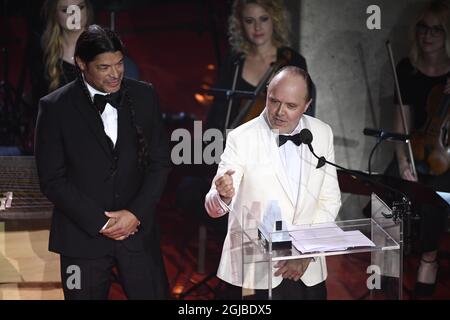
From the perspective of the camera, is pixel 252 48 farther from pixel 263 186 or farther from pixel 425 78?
pixel 263 186

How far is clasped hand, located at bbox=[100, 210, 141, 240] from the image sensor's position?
13.1 ft

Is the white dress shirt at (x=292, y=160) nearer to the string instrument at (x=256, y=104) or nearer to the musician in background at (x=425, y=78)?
the string instrument at (x=256, y=104)

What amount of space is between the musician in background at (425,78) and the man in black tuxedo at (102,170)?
210 cm

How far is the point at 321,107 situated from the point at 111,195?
213 centimetres

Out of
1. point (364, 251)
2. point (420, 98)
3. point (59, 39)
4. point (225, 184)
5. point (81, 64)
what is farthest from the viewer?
point (420, 98)

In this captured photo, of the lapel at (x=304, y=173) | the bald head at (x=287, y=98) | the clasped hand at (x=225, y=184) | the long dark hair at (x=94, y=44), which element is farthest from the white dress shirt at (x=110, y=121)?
the lapel at (x=304, y=173)

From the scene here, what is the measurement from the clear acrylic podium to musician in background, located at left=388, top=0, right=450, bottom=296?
1.57m

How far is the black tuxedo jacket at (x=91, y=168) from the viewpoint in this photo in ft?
12.7

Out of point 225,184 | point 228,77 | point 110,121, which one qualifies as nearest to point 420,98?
point 228,77

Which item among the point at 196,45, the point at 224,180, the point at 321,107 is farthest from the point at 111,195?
the point at 321,107

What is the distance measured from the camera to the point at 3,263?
4.75m

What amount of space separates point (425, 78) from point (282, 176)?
76.4 inches

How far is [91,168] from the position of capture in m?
3.95
